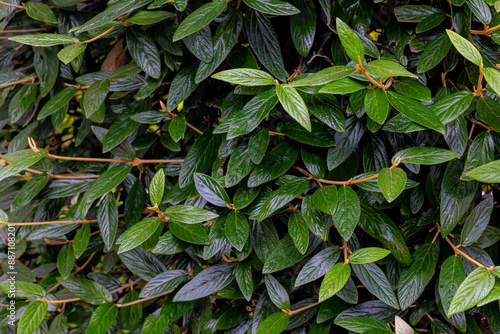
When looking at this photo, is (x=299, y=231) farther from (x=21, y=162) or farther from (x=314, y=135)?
(x=21, y=162)

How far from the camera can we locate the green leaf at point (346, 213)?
62 centimetres

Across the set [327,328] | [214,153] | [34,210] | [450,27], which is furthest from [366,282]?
[34,210]

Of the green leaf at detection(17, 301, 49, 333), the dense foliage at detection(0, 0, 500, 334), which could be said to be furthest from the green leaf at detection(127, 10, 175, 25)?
the green leaf at detection(17, 301, 49, 333)

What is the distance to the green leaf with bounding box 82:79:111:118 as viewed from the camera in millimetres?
810

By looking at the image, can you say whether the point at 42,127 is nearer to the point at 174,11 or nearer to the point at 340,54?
the point at 174,11

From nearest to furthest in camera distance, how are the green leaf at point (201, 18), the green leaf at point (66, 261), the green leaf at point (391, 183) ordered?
the green leaf at point (391, 183) < the green leaf at point (201, 18) < the green leaf at point (66, 261)

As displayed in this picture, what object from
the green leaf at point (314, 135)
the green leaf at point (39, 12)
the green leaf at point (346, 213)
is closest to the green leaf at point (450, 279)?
the green leaf at point (346, 213)

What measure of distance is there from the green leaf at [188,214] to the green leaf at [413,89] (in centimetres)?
45

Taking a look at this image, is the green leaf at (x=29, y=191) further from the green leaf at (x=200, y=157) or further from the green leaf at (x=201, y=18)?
the green leaf at (x=201, y=18)

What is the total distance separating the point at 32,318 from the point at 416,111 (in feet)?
3.32

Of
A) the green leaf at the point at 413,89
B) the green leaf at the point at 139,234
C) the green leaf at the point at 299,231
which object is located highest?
the green leaf at the point at 413,89

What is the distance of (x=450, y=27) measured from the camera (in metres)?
0.74

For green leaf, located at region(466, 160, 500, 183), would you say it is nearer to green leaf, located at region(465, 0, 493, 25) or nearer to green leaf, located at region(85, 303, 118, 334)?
green leaf, located at region(465, 0, 493, 25)

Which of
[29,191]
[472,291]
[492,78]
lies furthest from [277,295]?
[29,191]
